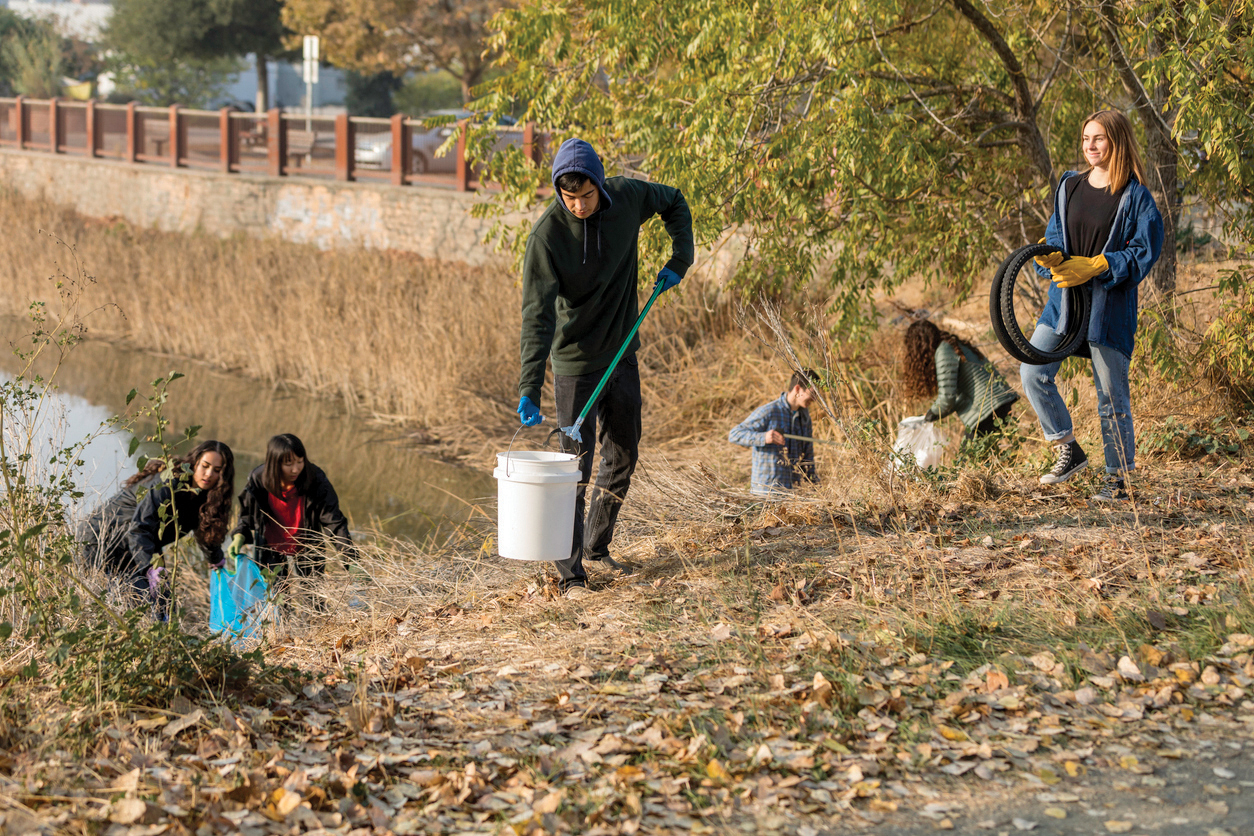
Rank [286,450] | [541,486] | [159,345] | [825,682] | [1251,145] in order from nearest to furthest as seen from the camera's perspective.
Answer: [825,682] < [541,486] < [286,450] < [1251,145] < [159,345]

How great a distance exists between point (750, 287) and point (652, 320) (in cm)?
415

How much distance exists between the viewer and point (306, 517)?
655cm

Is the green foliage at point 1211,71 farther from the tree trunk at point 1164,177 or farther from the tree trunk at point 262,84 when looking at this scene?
the tree trunk at point 262,84

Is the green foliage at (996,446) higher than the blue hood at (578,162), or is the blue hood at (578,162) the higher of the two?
the blue hood at (578,162)

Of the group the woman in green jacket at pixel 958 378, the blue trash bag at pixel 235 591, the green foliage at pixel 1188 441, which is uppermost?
the woman in green jacket at pixel 958 378

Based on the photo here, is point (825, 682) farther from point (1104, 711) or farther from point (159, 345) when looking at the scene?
point (159, 345)

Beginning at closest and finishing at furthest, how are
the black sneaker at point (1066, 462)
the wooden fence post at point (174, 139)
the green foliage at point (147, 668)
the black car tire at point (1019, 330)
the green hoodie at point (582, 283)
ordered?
the green foliage at point (147, 668) < the green hoodie at point (582, 283) < the black car tire at point (1019, 330) < the black sneaker at point (1066, 462) < the wooden fence post at point (174, 139)

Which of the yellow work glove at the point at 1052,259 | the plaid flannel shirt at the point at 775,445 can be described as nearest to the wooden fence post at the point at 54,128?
the plaid flannel shirt at the point at 775,445

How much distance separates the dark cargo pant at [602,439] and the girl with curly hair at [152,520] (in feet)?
6.79

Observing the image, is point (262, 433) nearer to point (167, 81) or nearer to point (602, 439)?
point (602, 439)

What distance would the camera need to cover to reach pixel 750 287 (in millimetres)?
8688

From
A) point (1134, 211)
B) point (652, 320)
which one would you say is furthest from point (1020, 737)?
point (652, 320)

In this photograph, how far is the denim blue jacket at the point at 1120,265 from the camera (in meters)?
5.25

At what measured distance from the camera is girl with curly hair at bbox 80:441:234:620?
19.7 feet
